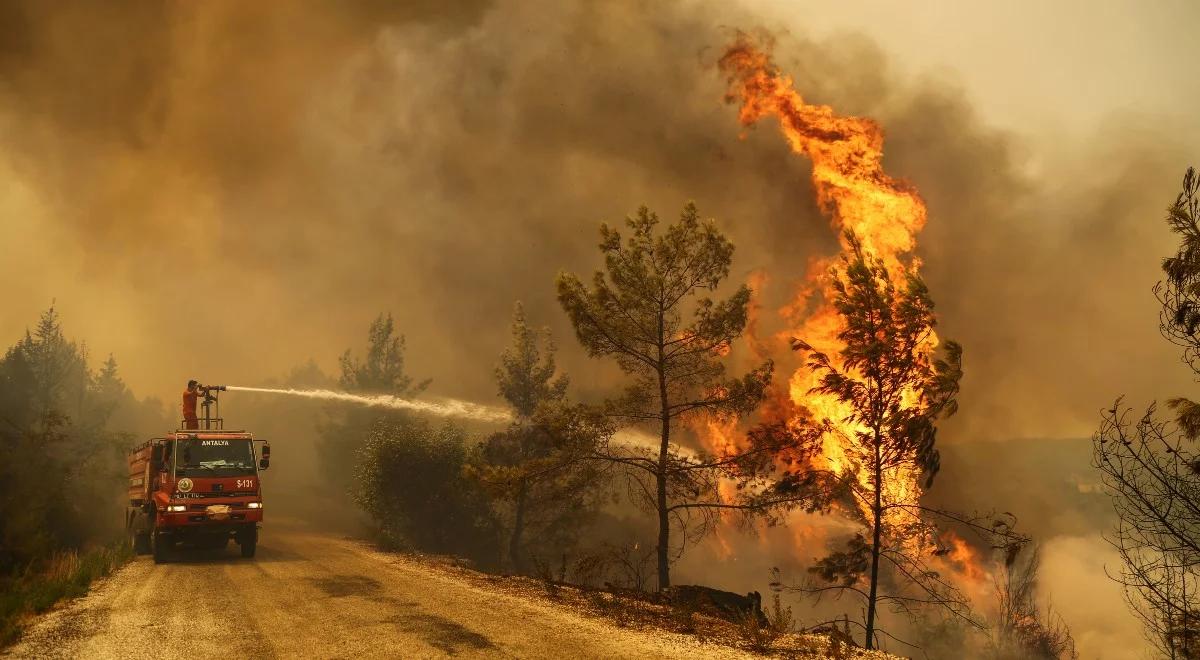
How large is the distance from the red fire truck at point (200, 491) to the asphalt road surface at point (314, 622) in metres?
1.33

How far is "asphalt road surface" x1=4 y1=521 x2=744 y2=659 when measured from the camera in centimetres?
1136

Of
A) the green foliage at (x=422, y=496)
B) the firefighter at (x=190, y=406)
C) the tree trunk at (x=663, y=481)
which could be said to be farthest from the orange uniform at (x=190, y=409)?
the tree trunk at (x=663, y=481)

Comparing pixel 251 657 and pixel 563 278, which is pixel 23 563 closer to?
pixel 251 657

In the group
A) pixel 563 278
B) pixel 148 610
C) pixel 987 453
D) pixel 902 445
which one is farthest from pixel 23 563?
pixel 987 453

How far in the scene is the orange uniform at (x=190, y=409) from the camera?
78.1 feet

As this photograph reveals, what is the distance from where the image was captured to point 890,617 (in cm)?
5384

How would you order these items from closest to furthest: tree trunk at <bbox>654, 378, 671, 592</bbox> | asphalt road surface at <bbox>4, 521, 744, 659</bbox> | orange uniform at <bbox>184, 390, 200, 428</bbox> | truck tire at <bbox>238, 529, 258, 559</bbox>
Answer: asphalt road surface at <bbox>4, 521, 744, 659</bbox> → tree trunk at <bbox>654, 378, 671, 592</bbox> → truck tire at <bbox>238, 529, 258, 559</bbox> → orange uniform at <bbox>184, 390, 200, 428</bbox>

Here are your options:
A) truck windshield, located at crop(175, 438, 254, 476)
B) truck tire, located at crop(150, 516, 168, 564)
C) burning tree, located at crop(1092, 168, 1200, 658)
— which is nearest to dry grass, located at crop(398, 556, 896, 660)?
burning tree, located at crop(1092, 168, 1200, 658)

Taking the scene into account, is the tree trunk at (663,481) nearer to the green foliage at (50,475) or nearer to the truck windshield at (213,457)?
the truck windshield at (213,457)

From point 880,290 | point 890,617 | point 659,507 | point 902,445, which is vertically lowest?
point 890,617

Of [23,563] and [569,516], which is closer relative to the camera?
[23,563]

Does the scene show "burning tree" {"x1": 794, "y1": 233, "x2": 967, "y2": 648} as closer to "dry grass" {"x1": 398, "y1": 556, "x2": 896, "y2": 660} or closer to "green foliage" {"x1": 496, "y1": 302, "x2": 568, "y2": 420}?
"dry grass" {"x1": 398, "y1": 556, "x2": 896, "y2": 660}

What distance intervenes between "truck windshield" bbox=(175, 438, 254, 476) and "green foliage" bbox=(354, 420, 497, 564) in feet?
51.9

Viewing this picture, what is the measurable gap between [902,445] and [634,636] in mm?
7101
